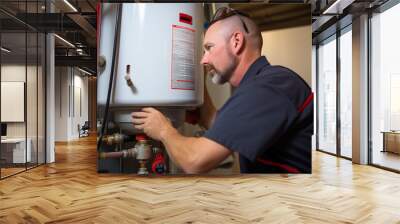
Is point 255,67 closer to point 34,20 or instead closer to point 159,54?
point 159,54

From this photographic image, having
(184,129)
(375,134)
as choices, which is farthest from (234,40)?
(375,134)

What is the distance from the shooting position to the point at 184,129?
3137mm

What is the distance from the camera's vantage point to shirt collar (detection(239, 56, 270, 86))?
2911 mm

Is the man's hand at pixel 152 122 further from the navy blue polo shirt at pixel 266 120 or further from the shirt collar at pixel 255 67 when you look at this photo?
the shirt collar at pixel 255 67

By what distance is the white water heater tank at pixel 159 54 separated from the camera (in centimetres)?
310

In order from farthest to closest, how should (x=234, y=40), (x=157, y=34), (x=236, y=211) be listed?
(x=236, y=211) < (x=157, y=34) < (x=234, y=40)

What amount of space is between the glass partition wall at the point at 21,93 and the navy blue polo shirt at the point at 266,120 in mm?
4040

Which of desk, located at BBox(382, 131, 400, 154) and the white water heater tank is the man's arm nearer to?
the white water heater tank

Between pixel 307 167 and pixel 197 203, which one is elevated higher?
pixel 307 167

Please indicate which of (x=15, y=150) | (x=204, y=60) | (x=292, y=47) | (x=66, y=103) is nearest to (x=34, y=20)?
(x=15, y=150)

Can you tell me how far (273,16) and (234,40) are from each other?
0.59 m

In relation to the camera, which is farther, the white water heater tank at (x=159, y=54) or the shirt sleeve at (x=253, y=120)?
the white water heater tank at (x=159, y=54)

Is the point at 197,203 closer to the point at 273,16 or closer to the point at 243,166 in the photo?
the point at 243,166

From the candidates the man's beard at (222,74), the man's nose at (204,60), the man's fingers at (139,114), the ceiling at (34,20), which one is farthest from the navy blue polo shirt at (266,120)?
the ceiling at (34,20)
